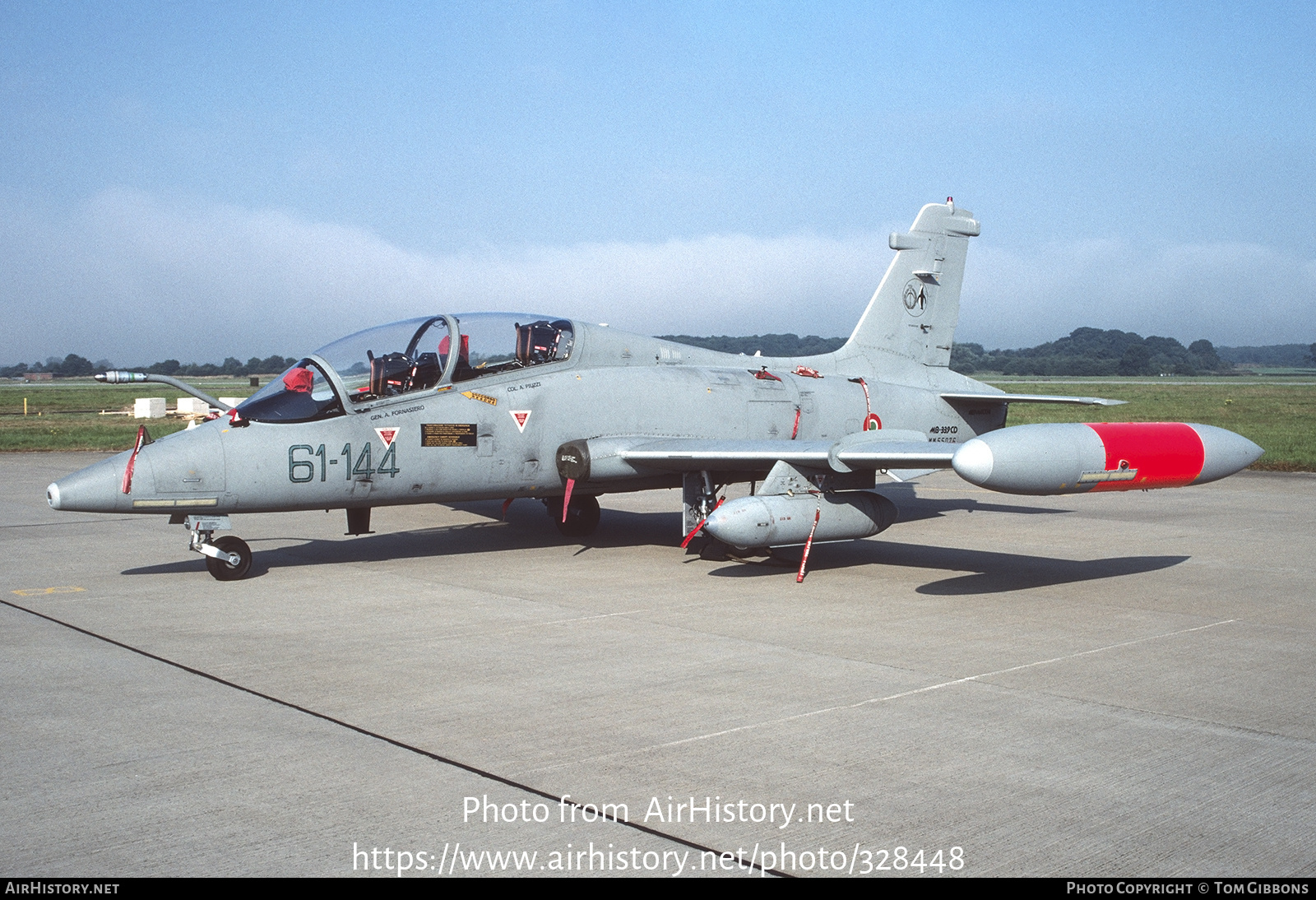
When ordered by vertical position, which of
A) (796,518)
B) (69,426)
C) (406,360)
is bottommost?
(69,426)

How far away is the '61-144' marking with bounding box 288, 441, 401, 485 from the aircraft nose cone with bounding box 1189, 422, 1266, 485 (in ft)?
22.8

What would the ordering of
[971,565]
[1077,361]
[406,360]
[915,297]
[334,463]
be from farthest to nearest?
[1077,361], [915,297], [971,565], [406,360], [334,463]

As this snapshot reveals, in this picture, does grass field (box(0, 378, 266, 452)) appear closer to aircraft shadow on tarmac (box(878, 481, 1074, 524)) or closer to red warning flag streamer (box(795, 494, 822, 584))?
red warning flag streamer (box(795, 494, 822, 584))

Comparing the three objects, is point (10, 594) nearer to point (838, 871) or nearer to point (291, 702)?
point (291, 702)

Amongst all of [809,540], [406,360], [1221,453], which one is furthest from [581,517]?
[1221,453]

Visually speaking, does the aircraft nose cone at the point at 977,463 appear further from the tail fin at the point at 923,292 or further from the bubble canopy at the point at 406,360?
the tail fin at the point at 923,292

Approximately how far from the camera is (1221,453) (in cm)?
915

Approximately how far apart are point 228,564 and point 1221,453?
8.65m

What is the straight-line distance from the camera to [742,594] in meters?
9.61

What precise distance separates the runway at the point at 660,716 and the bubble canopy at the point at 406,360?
1.66 m

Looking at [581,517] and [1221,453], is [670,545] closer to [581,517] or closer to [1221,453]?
[581,517]

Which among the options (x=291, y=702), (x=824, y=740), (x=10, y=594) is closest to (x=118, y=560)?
(x=10, y=594)

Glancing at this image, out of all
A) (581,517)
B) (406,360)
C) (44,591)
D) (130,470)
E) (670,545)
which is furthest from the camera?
(581,517)

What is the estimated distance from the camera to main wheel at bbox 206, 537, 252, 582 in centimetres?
989
